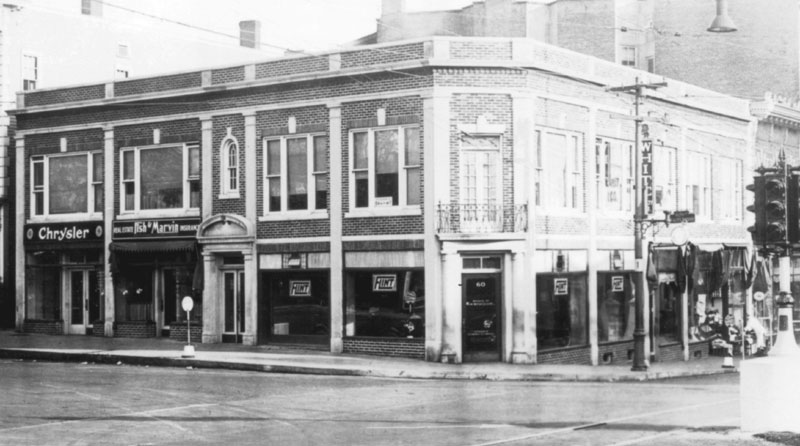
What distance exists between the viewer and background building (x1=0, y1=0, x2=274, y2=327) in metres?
36.7

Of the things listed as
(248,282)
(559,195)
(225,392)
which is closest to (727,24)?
(225,392)

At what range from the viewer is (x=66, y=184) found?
34469 mm

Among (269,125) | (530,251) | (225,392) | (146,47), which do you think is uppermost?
(146,47)

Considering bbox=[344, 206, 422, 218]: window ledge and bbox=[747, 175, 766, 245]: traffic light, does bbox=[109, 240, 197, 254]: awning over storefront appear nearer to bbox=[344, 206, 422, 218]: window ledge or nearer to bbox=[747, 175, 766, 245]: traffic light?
bbox=[344, 206, 422, 218]: window ledge

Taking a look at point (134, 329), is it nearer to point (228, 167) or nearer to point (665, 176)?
point (228, 167)

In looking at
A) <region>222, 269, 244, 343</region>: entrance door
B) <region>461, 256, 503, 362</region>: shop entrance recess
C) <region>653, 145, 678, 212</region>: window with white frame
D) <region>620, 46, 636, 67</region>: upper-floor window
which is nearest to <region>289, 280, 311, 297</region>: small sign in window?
<region>222, 269, 244, 343</region>: entrance door

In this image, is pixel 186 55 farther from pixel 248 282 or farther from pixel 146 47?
pixel 248 282

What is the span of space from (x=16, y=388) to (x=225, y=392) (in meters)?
3.86

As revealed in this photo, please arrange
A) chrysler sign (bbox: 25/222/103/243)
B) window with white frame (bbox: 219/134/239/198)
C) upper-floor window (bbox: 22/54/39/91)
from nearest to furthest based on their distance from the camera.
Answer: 1. window with white frame (bbox: 219/134/239/198)
2. chrysler sign (bbox: 25/222/103/243)
3. upper-floor window (bbox: 22/54/39/91)

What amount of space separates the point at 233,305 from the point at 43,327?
7.39m

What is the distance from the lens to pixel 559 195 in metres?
29.5

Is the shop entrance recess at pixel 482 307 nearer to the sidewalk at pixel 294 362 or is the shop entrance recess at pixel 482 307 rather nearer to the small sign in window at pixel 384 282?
the sidewalk at pixel 294 362

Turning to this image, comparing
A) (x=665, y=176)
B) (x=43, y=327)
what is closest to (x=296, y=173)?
(x=43, y=327)

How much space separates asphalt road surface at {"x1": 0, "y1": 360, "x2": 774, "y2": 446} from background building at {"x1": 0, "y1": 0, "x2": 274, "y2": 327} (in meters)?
14.3
